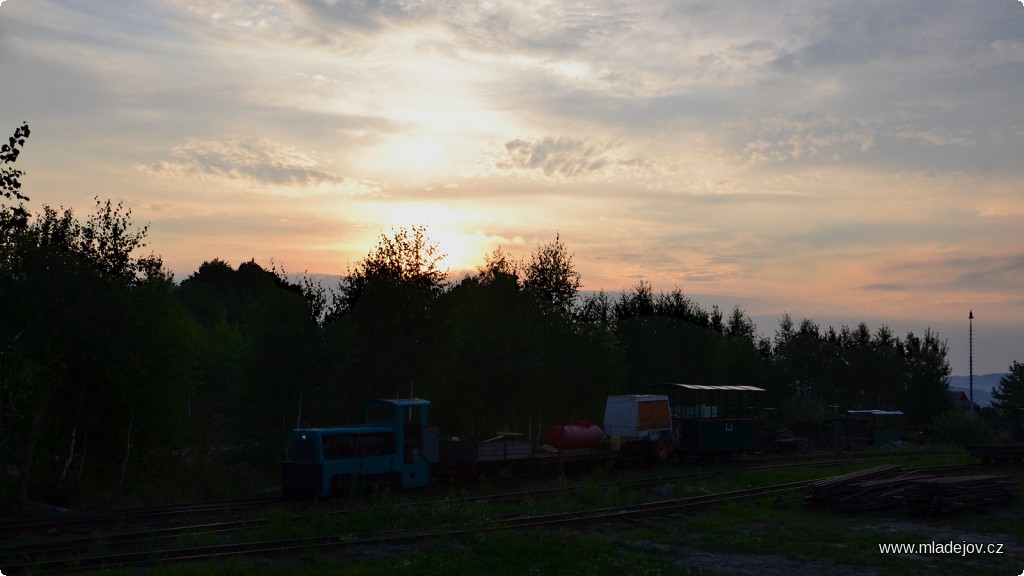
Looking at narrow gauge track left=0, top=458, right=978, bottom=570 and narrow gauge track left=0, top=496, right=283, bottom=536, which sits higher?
narrow gauge track left=0, top=458, right=978, bottom=570

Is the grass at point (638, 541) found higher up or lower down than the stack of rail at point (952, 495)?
lower down

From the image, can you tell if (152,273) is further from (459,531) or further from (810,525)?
(810,525)

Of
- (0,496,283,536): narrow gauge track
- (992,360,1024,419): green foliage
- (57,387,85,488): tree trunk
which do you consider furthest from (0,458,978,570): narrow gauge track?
(992,360,1024,419): green foliage

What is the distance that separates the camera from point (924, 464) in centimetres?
3809

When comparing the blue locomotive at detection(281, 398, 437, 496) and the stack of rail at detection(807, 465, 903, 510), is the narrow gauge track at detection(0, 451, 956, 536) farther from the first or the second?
the stack of rail at detection(807, 465, 903, 510)

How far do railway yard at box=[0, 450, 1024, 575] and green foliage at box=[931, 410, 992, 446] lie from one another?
3266cm

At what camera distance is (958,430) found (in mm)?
55688

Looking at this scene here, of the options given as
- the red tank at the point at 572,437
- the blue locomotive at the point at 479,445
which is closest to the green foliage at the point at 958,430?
the blue locomotive at the point at 479,445

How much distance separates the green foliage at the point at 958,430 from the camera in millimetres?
54688

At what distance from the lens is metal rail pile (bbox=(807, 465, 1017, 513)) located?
75.2 feet

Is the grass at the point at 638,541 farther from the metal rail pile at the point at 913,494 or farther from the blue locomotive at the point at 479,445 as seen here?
the blue locomotive at the point at 479,445

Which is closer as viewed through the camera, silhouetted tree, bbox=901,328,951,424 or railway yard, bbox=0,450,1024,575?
railway yard, bbox=0,450,1024,575

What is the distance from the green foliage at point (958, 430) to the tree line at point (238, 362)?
65.3 feet

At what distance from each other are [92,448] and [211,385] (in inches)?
787
